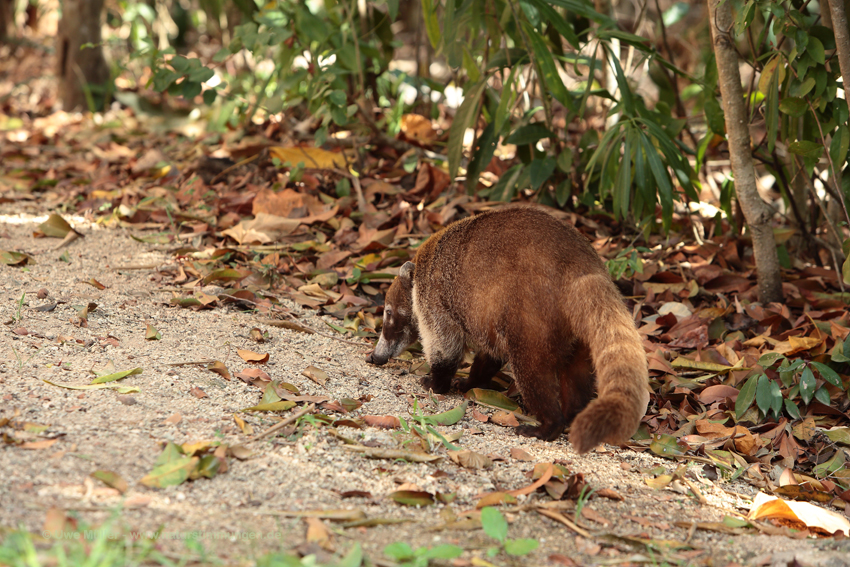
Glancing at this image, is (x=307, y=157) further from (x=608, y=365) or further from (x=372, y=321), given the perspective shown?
(x=608, y=365)

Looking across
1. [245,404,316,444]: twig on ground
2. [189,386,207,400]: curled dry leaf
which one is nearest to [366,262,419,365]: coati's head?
[245,404,316,444]: twig on ground

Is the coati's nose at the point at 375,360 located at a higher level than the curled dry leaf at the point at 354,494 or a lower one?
lower

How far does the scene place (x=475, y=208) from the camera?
16.2 ft

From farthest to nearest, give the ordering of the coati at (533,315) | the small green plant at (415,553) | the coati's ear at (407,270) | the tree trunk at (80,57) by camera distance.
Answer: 1. the tree trunk at (80,57)
2. the coati's ear at (407,270)
3. the coati at (533,315)
4. the small green plant at (415,553)

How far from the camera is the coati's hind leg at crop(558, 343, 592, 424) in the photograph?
337 centimetres

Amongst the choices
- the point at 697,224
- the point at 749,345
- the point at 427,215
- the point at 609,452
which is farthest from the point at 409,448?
the point at 697,224

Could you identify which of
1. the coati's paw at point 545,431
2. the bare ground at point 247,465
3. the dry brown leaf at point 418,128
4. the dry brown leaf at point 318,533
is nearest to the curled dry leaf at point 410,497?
the bare ground at point 247,465

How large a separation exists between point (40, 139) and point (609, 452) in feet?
20.1

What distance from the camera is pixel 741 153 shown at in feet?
12.9

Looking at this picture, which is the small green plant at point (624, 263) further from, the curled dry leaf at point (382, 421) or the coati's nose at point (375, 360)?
the curled dry leaf at point (382, 421)

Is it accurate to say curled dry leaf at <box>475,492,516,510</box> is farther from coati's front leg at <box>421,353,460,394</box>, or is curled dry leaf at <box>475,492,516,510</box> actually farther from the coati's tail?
coati's front leg at <box>421,353,460,394</box>

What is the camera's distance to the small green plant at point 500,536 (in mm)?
2090

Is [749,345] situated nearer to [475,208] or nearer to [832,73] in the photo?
[832,73]

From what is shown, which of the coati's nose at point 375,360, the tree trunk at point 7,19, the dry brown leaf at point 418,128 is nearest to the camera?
the coati's nose at point 375,360
